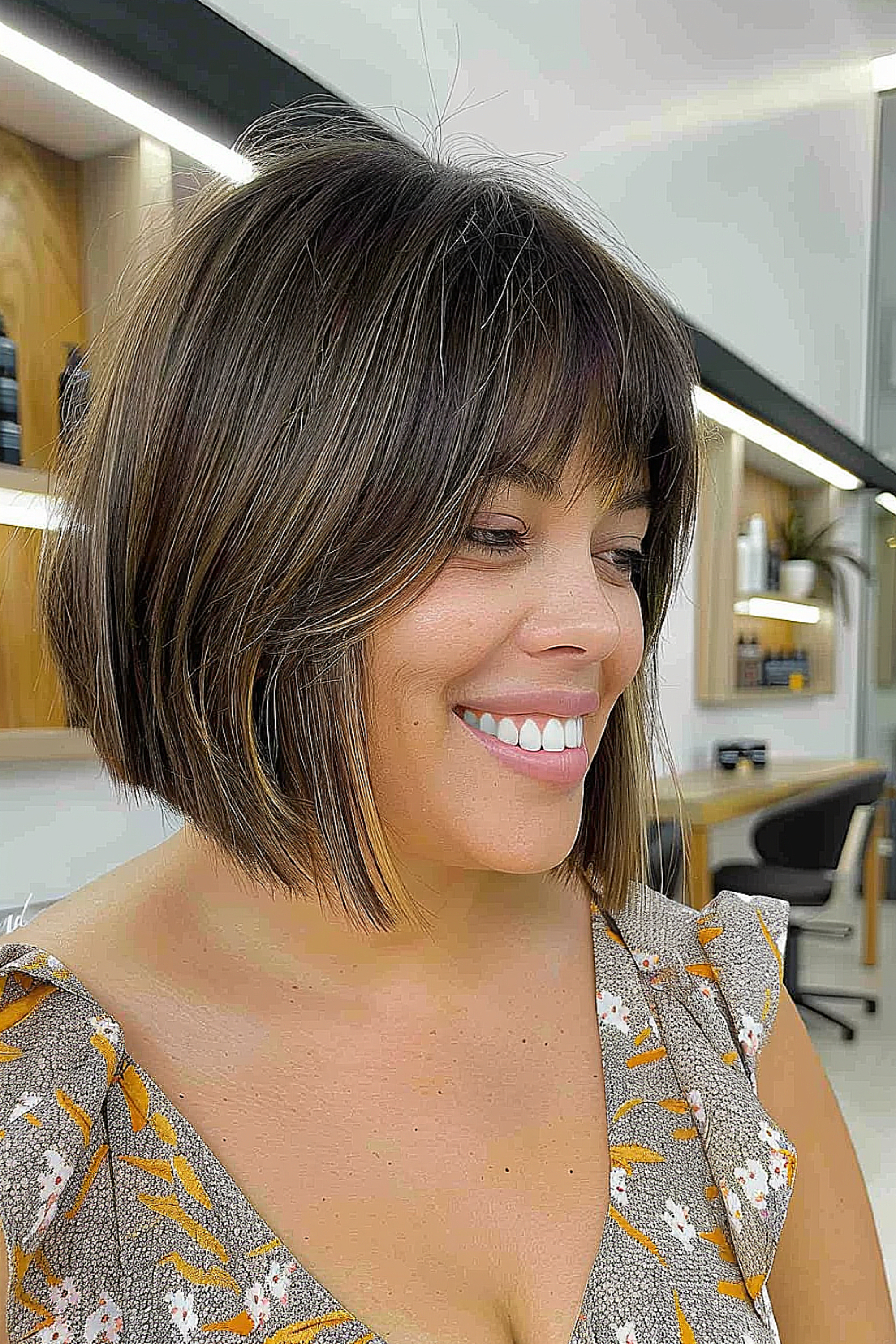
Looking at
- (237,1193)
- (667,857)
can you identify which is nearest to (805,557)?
(667,857)

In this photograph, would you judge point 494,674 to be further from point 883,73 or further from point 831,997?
point 883,73

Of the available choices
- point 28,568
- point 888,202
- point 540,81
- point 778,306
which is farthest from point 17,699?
point 888,202

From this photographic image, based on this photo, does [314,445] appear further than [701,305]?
No

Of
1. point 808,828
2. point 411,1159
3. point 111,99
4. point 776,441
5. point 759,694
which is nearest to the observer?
point 411,1159

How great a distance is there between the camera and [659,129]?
3457 millimetres

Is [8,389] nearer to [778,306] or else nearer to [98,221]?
[98,221]

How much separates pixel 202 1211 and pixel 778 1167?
412mm

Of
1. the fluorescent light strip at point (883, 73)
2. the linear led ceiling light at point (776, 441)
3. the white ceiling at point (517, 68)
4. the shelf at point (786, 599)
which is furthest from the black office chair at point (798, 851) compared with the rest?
the fluorescent light strip at point (883, 73)

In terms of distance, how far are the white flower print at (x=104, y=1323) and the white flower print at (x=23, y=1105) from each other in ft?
0.40

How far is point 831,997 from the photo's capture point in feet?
13.2

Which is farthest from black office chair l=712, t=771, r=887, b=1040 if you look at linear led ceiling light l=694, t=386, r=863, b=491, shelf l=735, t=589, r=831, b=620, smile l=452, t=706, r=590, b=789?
smile l=452, t=706, r=590, b=789

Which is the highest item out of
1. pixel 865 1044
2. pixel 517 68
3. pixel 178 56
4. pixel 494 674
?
pixel 517 68

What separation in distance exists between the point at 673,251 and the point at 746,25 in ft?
4.24

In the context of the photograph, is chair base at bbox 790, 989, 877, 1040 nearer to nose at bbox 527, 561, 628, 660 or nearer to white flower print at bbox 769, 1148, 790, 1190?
white flower print at bbox 769, 1148, 790, 1190
